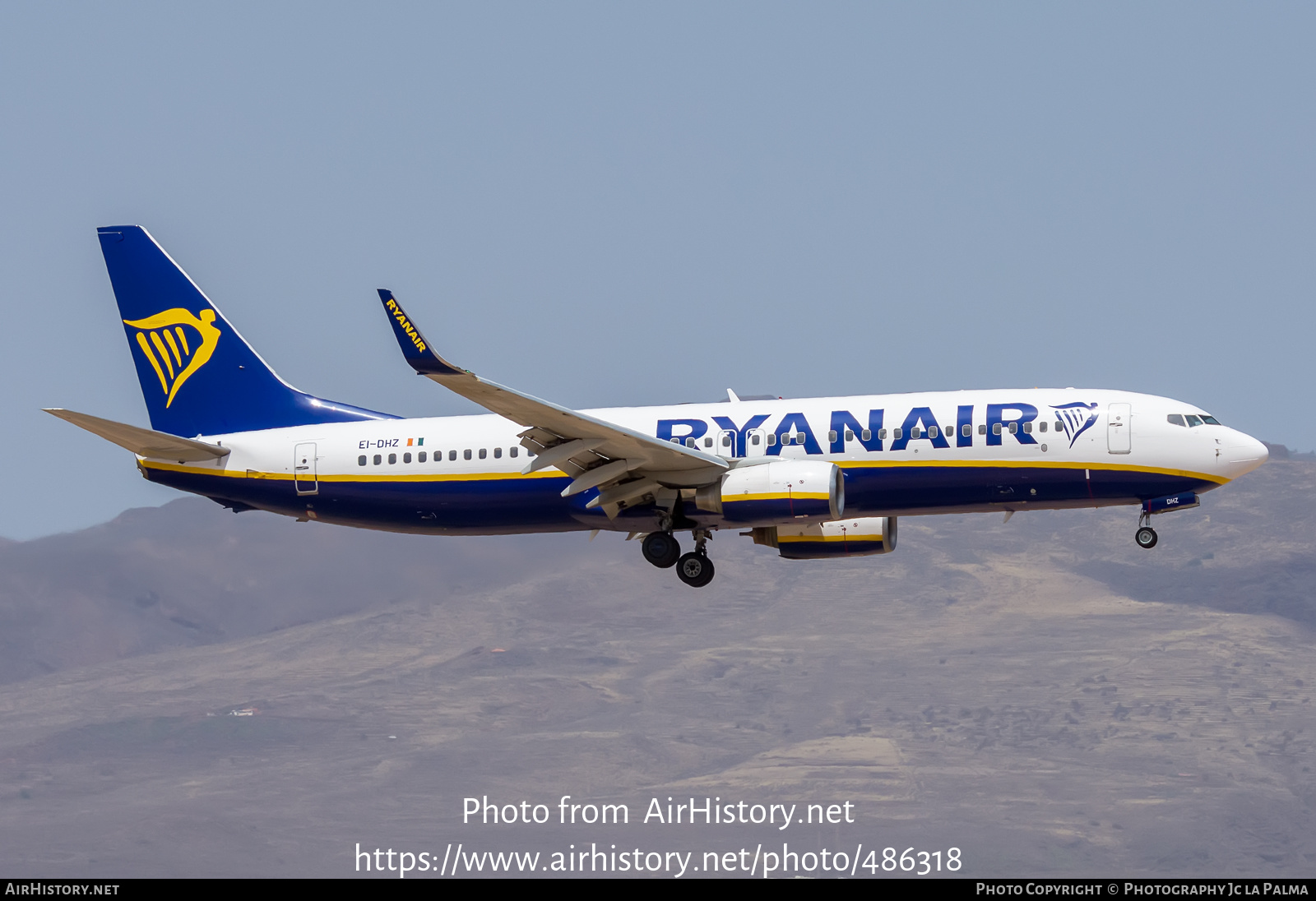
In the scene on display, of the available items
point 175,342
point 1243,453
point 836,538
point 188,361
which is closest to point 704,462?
point 836,538

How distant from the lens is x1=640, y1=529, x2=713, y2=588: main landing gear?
177ft

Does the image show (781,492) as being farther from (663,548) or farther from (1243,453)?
(1243,453)

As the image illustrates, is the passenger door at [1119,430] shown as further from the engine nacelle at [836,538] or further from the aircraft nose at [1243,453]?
the engine nacelle at [836,538]

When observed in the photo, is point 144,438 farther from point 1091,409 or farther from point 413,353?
point 1091,409

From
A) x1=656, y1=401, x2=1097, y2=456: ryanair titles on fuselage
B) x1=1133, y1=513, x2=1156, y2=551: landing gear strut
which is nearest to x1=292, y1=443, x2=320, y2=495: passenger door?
x1=656, y1=401, x2=1097, y2=456: ryanair titles on fuselage

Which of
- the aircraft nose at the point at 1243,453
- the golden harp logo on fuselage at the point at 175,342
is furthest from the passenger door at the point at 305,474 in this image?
the aircraft nose at the point at 1243,453

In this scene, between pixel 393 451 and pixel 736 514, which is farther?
pixel 393 451

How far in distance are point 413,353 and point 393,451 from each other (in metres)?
9.86

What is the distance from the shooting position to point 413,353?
152ft

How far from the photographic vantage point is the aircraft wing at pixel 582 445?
4666 centimetres

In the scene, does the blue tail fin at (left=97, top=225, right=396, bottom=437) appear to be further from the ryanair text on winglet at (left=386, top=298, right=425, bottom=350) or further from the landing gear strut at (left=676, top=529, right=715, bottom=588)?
the ryanair text on winglet at (left=386, top=298, right=425, bottom=350)

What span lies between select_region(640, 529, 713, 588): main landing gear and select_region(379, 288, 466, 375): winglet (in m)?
A: 10.1
